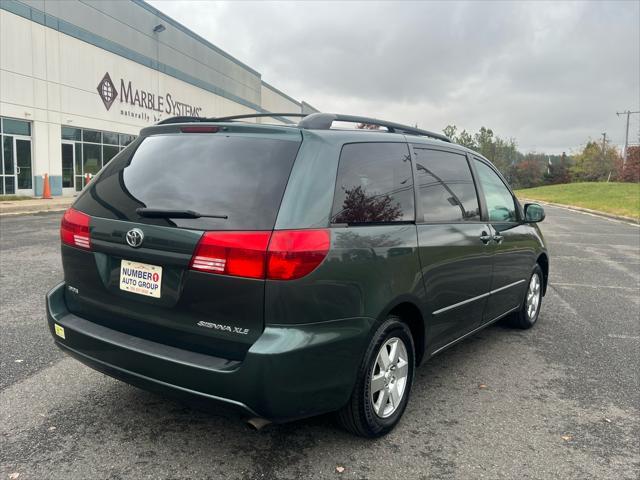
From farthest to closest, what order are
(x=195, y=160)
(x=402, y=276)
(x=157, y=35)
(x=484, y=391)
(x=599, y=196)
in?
(x=599, y=196) < (x=157, y=35) < (x=484, y=391) < (x=402, y=276) < (x=195, y=160)

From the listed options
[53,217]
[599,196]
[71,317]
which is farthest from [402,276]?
[599,196]

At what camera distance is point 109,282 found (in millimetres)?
2844

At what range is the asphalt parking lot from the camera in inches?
107

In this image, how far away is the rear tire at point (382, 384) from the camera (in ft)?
9.36

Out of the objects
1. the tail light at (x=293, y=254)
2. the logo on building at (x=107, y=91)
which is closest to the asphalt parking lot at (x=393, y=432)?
the tail light at (x=293, y=254)

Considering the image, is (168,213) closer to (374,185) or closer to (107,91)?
(374,185)

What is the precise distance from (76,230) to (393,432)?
2242mm

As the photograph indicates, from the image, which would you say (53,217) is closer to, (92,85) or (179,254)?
(92,85)

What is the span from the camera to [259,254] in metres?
2.42

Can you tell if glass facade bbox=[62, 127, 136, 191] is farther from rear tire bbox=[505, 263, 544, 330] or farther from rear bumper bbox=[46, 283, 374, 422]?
rear bumper bbox=[46, 283, 374, 422]

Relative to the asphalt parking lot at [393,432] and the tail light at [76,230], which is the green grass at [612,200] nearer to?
the asphalt parking lot at [393,432]

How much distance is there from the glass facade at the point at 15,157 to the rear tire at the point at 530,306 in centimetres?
2067

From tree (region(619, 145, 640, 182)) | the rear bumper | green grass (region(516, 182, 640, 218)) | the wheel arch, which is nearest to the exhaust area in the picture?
the rear bumper

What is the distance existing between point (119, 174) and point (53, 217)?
1373cm
